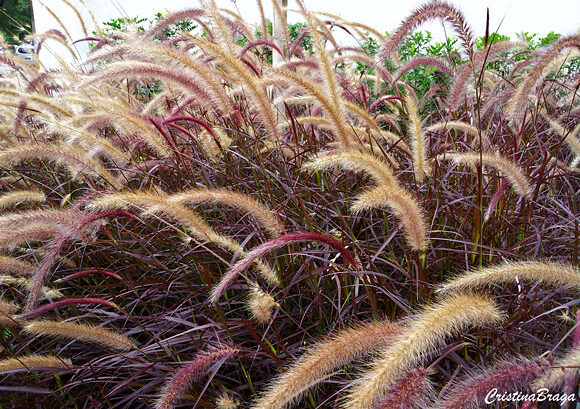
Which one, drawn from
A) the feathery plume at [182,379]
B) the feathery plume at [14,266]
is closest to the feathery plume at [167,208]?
the feathery plume at [182,379]

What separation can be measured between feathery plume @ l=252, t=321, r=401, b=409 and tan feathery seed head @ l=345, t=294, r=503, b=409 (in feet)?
0.24

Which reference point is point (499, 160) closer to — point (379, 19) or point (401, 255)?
point (401, 255)

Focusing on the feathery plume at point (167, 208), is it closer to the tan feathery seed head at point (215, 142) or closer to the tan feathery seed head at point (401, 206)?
the tan feathery seed head at point (401, 206)

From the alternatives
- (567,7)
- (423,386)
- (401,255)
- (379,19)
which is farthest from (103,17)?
(423,386)

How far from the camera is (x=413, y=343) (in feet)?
3.14

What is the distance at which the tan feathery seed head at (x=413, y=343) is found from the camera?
92cm

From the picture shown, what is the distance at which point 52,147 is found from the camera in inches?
79.4

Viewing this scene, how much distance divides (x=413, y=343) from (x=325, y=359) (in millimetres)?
196

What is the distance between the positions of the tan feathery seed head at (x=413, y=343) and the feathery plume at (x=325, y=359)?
73 millimetres

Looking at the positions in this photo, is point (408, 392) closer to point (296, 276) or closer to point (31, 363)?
point (296, 276)

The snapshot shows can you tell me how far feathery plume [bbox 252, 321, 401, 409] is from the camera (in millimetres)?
998

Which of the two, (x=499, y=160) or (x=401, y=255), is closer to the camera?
(x=499, y=160)

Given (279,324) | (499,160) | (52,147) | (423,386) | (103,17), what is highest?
(103,17)

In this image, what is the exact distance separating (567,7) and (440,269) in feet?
30.3
